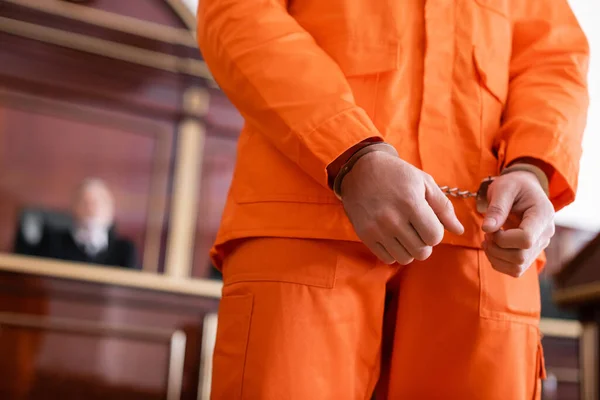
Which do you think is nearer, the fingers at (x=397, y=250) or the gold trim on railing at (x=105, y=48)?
the fingers at (x=397, y=250)

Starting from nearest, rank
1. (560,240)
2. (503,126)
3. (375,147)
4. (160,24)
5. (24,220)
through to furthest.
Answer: (375,147) → (503,126) → (24,220) → (160,24) → (560,240)

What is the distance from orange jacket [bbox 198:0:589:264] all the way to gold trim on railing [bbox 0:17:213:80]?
1107mm

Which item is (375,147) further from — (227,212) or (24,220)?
(24,220)

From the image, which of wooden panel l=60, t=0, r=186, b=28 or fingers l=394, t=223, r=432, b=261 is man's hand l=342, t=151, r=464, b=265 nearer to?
fingers l=394, t=223, r=432, b=261

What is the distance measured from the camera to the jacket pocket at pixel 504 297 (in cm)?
57


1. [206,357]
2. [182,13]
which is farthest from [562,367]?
[182,13]

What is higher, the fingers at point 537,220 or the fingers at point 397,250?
the fingers at point 537,220

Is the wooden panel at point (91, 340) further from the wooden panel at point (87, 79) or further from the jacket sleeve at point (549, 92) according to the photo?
the jacket sleeve at point (549, 92)

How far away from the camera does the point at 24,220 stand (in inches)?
61.2

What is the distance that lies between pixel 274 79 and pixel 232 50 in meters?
0.06

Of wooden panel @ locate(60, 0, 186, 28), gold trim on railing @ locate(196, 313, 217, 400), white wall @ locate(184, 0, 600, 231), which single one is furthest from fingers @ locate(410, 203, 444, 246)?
white wall @ locate(184, 0, 600, 231)

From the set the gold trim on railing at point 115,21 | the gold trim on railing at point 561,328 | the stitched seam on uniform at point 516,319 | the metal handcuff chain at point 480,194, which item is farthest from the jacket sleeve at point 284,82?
the gold trim on railing at point 561,328

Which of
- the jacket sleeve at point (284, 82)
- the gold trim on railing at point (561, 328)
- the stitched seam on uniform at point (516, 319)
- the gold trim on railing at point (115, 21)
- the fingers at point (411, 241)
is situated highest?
the gold trim on railing at point (115, 21)

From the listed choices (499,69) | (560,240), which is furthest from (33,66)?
(560,240)
